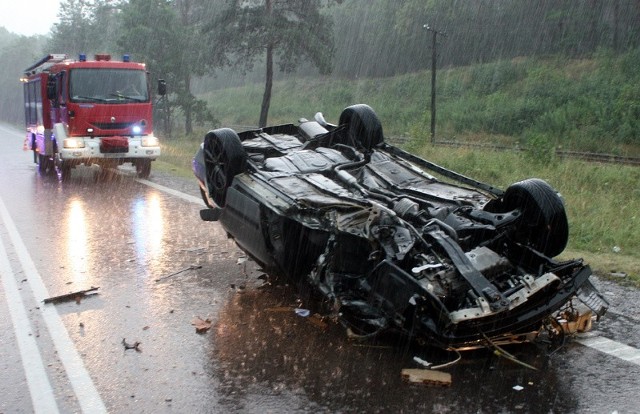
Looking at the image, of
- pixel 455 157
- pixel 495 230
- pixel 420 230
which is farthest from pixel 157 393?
pixel 455 157

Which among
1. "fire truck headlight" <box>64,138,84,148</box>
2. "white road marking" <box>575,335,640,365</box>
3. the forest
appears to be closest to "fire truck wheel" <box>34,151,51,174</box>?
"fire truck headlight" <box>64,138,84,148</box>

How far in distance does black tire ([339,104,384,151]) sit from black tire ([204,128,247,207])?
4.66 feet

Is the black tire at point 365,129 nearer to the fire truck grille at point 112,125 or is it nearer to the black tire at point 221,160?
the black tire at point 221,160

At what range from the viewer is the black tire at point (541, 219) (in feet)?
16.7

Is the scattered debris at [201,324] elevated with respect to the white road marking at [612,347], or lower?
lower

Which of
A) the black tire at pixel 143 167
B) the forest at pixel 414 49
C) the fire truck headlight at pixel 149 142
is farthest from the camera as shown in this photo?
the forest at pixel 414 49

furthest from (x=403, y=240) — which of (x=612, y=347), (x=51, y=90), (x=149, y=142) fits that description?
(x=51, y=90)

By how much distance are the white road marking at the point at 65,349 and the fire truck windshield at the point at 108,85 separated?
7.28 metres

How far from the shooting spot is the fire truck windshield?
46.0 ft

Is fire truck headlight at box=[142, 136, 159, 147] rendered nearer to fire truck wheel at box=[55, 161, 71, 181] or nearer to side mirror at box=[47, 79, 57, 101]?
fire truck wheel at box=[55, 161, 71, 181]

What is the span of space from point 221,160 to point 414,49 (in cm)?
4619

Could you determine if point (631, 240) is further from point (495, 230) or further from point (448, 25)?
point (448, 25)

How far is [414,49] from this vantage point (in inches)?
1989

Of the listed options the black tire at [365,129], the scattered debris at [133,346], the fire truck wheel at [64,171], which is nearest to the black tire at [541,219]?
the black tire at [365,129]
